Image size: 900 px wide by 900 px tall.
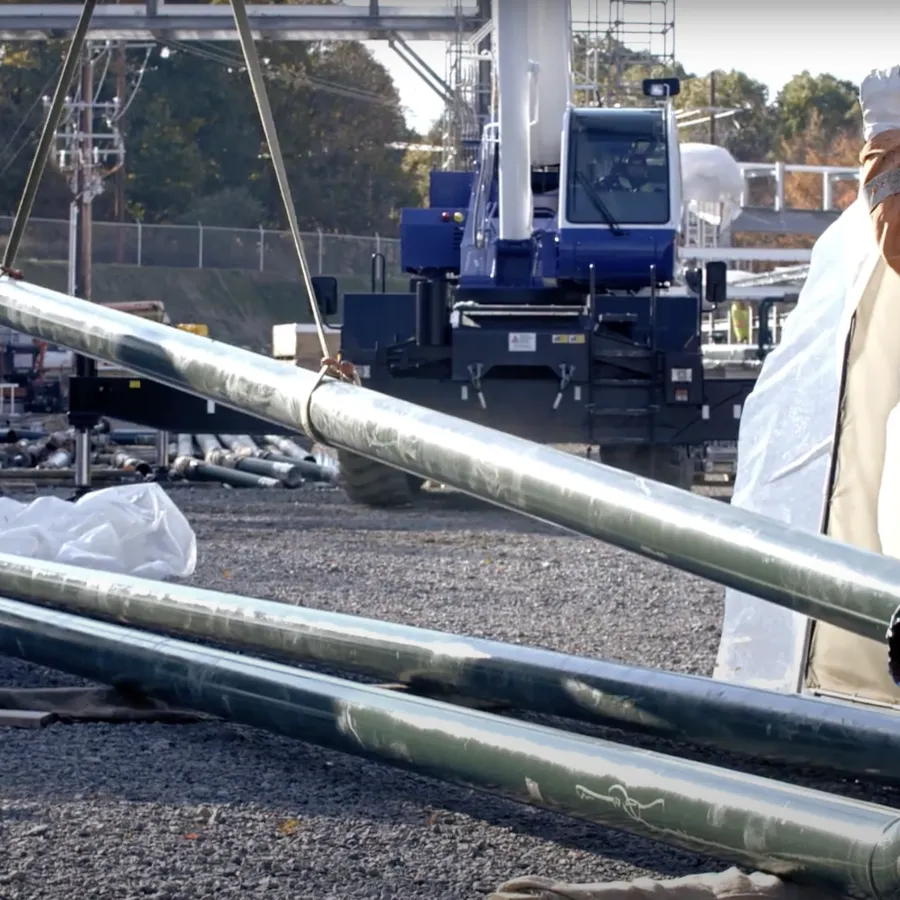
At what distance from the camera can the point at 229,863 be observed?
4441 millimetres

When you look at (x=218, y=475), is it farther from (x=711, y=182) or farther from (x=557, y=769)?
(x=557, y=769)

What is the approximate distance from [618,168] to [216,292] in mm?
41945

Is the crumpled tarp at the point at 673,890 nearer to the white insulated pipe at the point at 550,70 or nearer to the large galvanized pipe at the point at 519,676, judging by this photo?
the large galvanized pipe at the point at 519,676

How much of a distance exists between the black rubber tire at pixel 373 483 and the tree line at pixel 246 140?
41.1 meters

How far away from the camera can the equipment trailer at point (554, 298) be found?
15578 millimetres

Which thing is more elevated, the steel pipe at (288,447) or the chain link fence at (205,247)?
the chain link fence at (205,247)

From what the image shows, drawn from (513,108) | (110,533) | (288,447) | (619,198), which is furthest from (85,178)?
(110,533)

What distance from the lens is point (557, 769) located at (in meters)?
4.17

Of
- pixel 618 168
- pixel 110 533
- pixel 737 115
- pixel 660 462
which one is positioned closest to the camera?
pixel 110 533

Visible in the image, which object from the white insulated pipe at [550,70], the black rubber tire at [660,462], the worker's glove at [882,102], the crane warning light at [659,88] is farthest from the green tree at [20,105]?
the worker's glove at [882,102]

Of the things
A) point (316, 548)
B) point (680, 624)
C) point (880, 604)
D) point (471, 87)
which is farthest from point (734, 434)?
point (880, 604)

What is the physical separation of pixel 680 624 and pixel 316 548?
429 cm

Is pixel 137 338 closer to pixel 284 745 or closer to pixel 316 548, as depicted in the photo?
pixel 284 745

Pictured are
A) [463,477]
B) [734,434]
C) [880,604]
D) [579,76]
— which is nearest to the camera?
[880,604]
